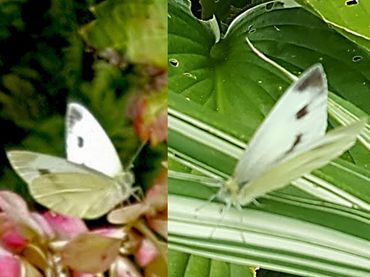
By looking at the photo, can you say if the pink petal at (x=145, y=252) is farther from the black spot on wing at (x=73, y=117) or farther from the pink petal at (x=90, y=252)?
the black spot on wing at (x=73, y=117)

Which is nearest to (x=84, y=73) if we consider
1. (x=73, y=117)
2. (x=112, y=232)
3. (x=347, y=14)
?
(x=73, y=117)

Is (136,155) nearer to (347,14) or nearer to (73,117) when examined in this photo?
(73,117)

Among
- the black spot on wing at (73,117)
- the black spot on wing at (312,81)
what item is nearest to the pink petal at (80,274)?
the black spot on wing at (73,117)

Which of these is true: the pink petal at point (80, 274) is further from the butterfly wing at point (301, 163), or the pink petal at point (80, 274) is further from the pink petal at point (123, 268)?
the butterfly wing at point (301, 163)

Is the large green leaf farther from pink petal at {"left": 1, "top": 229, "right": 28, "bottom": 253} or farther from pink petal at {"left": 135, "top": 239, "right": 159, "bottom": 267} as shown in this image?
pink petal at {"left": 1, "top": 229, "right": 28, "bottom": 253}

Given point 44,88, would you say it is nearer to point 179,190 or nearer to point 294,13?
point 179,190

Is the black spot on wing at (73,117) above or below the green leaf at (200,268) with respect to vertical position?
above

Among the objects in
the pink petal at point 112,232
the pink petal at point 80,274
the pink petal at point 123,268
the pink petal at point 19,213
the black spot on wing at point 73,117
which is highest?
the black spot on wing at point 73,117
